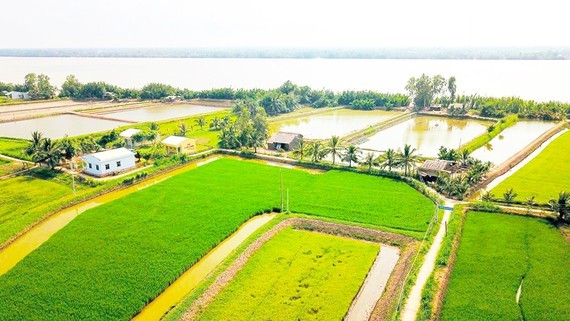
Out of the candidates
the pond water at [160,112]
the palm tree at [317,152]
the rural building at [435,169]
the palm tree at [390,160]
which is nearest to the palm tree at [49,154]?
the palm tree at [317,152]

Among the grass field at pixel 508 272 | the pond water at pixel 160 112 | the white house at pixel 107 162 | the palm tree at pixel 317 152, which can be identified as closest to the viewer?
the grass field at pixel 508 272

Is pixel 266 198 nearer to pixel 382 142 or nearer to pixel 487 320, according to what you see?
pixel 487 320

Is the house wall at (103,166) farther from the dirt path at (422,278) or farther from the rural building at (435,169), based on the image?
the dirt path at (422,278)

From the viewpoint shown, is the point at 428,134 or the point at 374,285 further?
the point at 428,134

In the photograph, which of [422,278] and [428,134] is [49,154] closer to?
[422,278]

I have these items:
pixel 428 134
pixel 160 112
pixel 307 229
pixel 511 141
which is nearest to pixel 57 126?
pixel 160 112

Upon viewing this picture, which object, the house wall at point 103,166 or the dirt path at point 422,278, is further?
the house wall at point 103,166

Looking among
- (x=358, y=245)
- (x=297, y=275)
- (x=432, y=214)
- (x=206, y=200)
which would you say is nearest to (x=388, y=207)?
(x=432, y=214)
